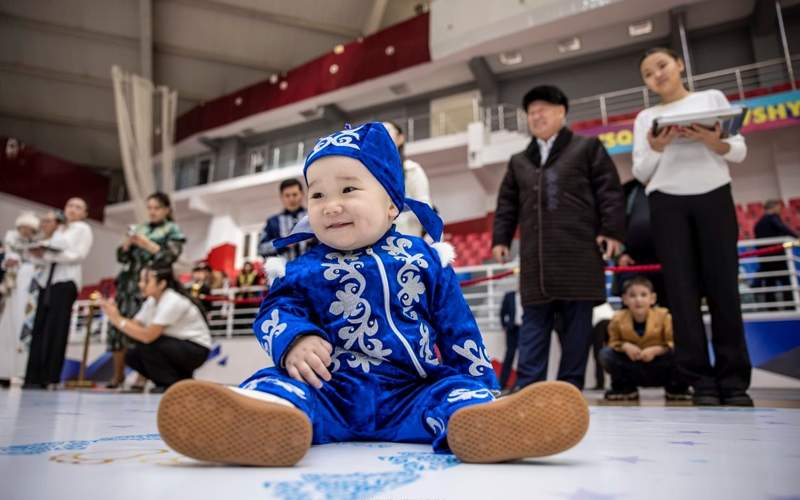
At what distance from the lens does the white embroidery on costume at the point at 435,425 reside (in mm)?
751

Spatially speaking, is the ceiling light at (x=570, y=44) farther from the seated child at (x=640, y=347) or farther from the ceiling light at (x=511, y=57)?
the seated child at (x=640, y=347)

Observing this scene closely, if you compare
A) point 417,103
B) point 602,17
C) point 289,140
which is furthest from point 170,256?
point 289,140

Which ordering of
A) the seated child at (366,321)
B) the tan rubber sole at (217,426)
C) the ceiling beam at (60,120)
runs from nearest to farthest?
1. the tan rubber sole at (217,426)
2. the seated child at (366,321)
3. the ceiling beam at (60,120)

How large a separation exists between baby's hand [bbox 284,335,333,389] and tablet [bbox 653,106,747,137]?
1447mm

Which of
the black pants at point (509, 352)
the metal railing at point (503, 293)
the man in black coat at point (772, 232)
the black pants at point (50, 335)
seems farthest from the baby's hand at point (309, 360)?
the man in black coat at point (772, 232)

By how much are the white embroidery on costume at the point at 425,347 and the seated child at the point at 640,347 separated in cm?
167

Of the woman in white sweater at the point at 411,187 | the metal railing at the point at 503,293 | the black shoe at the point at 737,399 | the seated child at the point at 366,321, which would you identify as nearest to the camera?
the seated child at the point at 366,321

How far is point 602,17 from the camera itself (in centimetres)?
719

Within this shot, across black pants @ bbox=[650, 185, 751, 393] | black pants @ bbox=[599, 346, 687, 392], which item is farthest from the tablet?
black pants @ bbox=[599, 346, 687, 392]

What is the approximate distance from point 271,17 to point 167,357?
914 cm

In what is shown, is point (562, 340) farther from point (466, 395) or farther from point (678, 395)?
point (466, 395)

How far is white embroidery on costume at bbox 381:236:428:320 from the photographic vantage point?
887 mm

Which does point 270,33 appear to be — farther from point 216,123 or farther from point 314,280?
point 314,280

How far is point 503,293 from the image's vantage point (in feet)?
15.2
